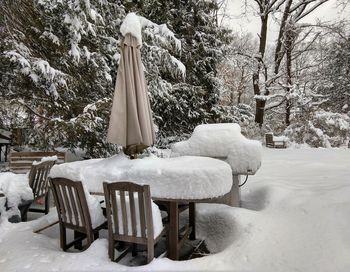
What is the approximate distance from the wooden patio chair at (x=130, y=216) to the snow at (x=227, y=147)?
1976 mm

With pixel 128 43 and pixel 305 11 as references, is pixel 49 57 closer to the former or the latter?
pixel 128 43

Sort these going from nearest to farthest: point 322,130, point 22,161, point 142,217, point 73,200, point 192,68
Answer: point 142,217 → point 73,200 → point 22,161 → point 192,68 → point 322,130

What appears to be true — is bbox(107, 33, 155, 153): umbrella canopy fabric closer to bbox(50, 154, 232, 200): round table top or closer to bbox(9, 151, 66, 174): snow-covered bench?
bbox(50, 154, 232, 200): round table top

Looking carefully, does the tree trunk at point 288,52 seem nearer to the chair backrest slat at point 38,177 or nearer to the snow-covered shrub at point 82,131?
the snow-covered shrub at point 82,131

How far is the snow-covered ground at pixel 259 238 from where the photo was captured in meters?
3.04

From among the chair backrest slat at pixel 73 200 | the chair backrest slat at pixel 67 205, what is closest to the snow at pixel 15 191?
the chair backrest slat at pixel 67 205

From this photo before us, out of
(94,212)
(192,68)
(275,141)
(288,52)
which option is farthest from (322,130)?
(94,212)

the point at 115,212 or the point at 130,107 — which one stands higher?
the point at 130,107

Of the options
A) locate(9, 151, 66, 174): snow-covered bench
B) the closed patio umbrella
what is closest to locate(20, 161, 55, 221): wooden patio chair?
the closed patio umbrella

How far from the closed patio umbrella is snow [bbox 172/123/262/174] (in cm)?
134

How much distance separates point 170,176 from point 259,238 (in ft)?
4.23

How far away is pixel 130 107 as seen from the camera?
3602mm

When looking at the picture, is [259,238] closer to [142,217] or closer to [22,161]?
[142,217]

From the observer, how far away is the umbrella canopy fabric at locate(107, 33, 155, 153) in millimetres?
3561
